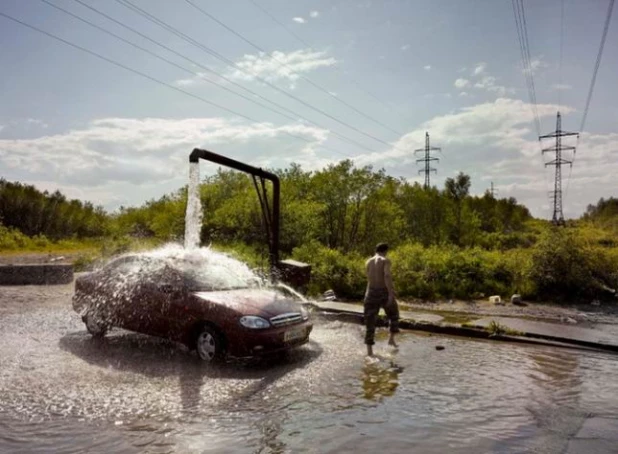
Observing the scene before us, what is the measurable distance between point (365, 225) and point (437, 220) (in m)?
20.8

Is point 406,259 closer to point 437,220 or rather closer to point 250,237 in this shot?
point 250,237

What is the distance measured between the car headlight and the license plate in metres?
0.41

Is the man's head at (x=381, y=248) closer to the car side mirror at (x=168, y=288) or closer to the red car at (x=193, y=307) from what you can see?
the red car at (x=193, y=307)

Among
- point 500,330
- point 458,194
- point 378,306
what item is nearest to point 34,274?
point 378,306

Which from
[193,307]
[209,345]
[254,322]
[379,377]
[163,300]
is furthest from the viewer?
[163,300]

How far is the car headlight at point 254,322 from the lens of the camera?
725 cm

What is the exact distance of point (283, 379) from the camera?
6.74m

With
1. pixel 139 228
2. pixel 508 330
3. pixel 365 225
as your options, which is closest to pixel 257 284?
pixel 508 330

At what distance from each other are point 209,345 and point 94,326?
3.10 m

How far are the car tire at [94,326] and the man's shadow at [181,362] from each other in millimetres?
133

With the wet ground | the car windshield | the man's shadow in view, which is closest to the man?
the wet ground

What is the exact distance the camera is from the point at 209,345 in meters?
7.49

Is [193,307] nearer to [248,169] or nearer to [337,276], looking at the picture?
[248,169]

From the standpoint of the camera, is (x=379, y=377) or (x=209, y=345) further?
(x=209, y=345)
